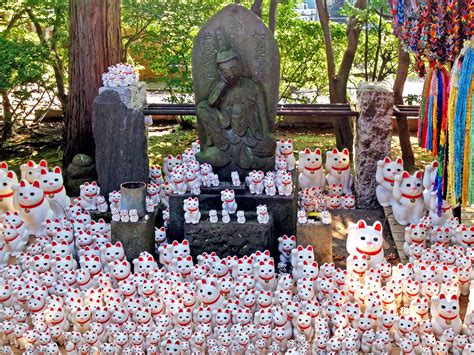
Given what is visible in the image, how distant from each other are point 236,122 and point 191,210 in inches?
42.5

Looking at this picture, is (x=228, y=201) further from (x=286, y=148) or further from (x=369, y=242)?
(x=369, y=242)

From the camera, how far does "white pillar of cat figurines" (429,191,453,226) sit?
6337mm

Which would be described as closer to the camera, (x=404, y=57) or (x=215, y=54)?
(x=215, y=54)

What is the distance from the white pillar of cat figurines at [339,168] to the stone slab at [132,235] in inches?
95.7

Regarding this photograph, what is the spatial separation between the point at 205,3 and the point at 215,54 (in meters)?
3.67

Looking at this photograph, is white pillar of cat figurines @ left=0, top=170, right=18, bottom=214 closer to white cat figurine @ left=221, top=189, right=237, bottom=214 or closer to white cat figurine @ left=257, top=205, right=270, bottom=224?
white cat figurine @ left=221, top=189, right=237, bottom=214

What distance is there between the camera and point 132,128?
7.07 metres

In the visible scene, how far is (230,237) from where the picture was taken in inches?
236

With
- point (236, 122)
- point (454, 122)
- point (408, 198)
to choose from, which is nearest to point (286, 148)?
point (236, 122)

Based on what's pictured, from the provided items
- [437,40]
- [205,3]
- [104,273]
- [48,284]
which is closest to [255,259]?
[104,273]

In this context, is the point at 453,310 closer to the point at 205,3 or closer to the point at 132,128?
the point at 132,128

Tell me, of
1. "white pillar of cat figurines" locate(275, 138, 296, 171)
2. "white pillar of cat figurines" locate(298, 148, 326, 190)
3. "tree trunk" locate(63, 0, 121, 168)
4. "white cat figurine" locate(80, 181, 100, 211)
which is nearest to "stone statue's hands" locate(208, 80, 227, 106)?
"white pillar of cat figurines" locate(275, 138, 296, 171)

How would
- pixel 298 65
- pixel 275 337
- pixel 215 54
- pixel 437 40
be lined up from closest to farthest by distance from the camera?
pixel 275 337 → pixel 437 40 → pixel 215 54 → pixel 298 65

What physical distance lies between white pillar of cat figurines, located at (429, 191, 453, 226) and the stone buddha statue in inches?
64.4
